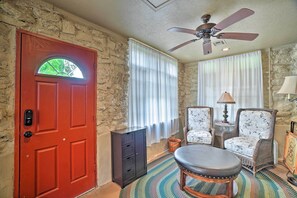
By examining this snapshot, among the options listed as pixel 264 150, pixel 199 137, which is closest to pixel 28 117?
pixel 199 137

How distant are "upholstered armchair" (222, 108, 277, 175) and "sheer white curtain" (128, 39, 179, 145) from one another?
4.49 ft

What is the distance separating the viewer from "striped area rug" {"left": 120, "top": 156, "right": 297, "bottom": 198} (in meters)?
2.02

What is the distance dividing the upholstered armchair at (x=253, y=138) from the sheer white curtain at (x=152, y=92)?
137 centimetres

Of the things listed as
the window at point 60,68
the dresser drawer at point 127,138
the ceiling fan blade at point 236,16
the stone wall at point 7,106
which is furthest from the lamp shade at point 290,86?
the stone wall at point 7,106

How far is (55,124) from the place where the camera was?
6.05 ft

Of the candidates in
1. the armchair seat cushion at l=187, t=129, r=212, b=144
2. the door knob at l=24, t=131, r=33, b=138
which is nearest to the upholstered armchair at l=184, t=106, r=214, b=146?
the armchair seat cushion at l=187, t=129, r=212, b=144

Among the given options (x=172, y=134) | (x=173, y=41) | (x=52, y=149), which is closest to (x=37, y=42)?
(x=52, y=149)

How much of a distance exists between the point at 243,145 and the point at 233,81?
172cm

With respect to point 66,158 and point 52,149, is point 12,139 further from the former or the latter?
point 66,158

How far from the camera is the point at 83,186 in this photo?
2.09 metres

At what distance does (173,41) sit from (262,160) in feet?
8.95

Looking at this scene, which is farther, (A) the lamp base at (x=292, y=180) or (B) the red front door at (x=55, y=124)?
(A) the lamp base at (x=292, y=180)

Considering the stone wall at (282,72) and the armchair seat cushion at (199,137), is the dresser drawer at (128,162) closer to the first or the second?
the armchair seat cushion at (199,137)

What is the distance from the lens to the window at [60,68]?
5.79 ft
